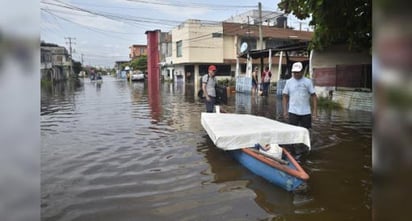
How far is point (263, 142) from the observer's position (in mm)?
6344

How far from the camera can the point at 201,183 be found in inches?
225

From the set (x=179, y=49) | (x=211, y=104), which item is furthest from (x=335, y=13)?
(x=179, y=49)

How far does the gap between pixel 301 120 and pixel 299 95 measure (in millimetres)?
535

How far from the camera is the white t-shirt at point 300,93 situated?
23.0 ft

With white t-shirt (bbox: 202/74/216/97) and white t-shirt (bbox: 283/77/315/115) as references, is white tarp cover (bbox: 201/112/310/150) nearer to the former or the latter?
white t-shirt (bbox: 283/77/315/115)

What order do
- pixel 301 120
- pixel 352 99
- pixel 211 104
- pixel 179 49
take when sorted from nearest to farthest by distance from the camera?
pixel 301 120 → pixel 211 104 → pixel 352 99 → pixel 179 49

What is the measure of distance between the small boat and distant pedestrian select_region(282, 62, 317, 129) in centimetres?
48

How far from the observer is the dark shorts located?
722 centimetres

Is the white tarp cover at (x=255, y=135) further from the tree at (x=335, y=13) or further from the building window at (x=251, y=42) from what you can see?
the building window at (x=251, y=42)

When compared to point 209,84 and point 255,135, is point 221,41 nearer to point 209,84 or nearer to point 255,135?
point 209,84

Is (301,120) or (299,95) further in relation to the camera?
(301,120)

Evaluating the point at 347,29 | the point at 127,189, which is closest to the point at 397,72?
the point at 127,189

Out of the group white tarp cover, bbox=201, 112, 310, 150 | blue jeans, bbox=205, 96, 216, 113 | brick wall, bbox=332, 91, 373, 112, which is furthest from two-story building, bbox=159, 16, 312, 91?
white tarp cover, bbox=201, 112, 310, 150

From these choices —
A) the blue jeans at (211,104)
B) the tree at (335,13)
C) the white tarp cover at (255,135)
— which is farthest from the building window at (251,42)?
the white tarp cover at (255,135)
